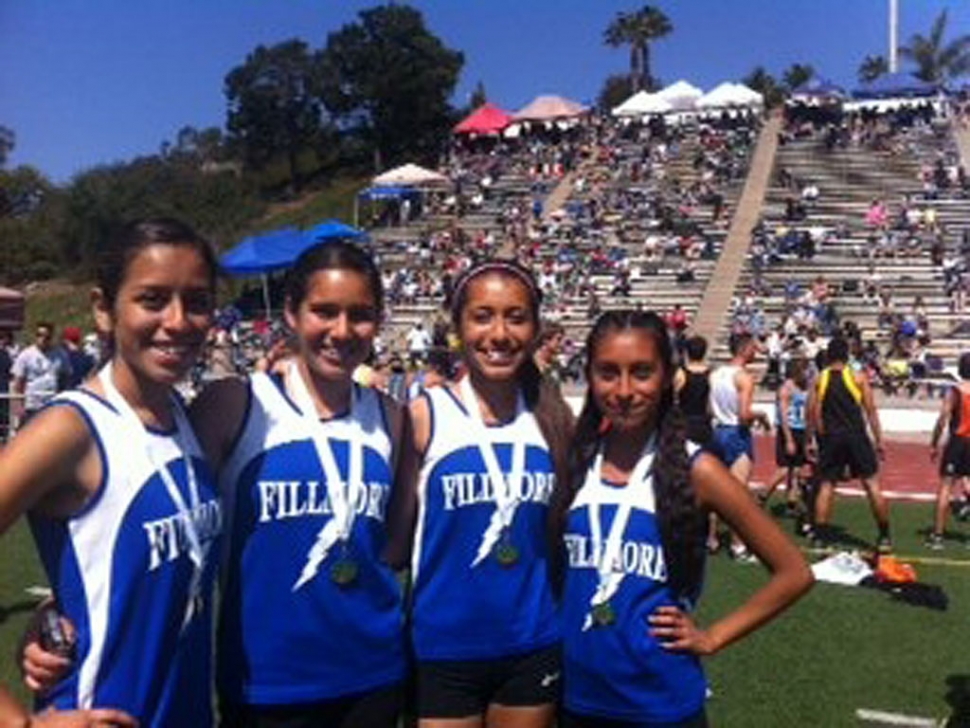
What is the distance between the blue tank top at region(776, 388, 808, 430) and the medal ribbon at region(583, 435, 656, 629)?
27.7 ft

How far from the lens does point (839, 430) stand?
9.85 m

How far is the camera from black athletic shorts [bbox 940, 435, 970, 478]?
403 inches

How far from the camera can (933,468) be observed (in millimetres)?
15039

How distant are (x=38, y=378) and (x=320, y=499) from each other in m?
11.6

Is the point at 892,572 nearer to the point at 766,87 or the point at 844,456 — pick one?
the point at 844,456

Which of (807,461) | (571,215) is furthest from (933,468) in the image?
(571,215)

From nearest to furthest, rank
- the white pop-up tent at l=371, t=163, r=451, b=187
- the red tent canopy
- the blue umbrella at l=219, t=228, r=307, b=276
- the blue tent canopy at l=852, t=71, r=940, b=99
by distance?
the blue umbrella at l=219, t=228, r=307, b=276
the white pop-up tent at l=371, t=163, r=451, b=187
the blue tent canopy at l=852, t=71, r=940, b=99
the red tent canopy

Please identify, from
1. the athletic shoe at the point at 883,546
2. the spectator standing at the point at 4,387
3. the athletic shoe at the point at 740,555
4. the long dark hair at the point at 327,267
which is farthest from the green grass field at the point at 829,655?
the spectator standing at the point at 4,387

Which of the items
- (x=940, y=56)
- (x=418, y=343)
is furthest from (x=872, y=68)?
(x=418, y=343)

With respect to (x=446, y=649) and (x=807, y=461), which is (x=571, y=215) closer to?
(x=807, y=461)

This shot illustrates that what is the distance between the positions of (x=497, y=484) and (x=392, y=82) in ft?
189

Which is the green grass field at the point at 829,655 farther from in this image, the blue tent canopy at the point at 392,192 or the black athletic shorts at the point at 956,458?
the blue tent canopy at the point at 392,192

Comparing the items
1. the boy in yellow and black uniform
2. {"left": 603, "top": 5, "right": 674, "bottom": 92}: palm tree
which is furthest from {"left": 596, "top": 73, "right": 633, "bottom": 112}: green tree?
the boy in yellow and black uniform

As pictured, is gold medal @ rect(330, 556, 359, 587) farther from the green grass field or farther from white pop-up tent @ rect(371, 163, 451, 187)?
white pop-up tent @ rect(371, 163, 451, 187)
